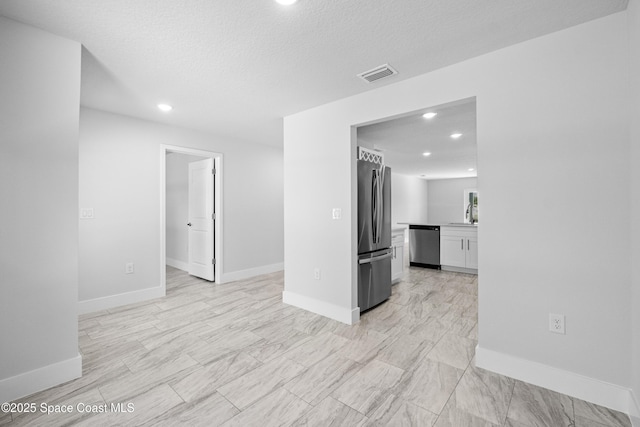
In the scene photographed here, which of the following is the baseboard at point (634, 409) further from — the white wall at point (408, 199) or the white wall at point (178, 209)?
the white wall at point (408, 199)

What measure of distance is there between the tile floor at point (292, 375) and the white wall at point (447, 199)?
8.82 m

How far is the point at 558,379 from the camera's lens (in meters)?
1.91

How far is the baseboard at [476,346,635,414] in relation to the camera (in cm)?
173

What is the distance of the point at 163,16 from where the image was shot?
1792 millimetres

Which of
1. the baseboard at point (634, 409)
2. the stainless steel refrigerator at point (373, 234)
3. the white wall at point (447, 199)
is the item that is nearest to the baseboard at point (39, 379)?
the stainless steel refrigerator at point (373, 234)

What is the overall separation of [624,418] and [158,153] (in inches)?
208

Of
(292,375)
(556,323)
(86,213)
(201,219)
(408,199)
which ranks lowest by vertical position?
(292,375)

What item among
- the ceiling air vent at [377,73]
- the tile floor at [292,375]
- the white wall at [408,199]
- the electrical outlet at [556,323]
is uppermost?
the ceiling air vent at [377,73]

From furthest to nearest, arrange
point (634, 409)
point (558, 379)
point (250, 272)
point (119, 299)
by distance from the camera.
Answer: point (250, 272)
point (119, 299)
point (558, 379)
point (634, 409)

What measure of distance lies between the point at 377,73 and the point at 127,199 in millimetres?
3565

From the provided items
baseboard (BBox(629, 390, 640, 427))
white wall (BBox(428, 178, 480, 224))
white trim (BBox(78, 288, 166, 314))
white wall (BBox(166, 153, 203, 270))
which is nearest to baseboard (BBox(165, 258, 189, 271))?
white wall (BBox(166, 153, 203, 270))

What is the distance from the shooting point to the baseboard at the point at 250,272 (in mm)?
4819

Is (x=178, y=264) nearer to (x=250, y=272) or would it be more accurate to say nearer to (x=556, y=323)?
(x=250, y=272)

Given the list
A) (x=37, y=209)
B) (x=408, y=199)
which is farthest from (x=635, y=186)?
(x=408, y=199)
